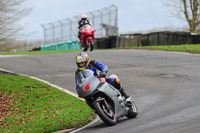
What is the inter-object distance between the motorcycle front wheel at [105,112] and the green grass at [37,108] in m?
1.35

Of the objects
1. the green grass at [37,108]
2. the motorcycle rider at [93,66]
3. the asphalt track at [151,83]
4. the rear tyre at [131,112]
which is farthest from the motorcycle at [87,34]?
the rear tyre at [131,112]

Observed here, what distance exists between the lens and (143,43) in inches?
1254

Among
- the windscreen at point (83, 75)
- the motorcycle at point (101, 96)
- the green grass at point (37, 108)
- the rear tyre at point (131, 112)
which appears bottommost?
the green grass at point (37, 108)

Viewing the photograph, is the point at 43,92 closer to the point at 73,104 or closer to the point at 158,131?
the point at 73,104

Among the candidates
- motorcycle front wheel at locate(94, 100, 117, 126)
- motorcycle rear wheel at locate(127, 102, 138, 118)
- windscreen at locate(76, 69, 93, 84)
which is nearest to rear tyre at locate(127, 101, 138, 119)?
motorcycle rear wheel at locate(127, 102, 138, 118)

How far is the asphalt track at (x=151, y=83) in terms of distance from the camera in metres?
8.43

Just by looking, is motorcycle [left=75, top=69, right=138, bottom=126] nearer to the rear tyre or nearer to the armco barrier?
the rear tyre

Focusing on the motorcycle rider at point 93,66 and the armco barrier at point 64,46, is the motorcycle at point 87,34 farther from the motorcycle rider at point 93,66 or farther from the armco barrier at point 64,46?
the motorcycle rider at point 93,66

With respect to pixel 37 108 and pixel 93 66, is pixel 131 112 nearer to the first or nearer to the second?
pixel 93 66

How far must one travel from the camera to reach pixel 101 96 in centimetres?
891

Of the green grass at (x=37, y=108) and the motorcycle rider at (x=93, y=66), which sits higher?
→ the motorcycle rider at (x=93, y=66)

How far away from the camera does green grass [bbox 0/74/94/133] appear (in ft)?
32.7

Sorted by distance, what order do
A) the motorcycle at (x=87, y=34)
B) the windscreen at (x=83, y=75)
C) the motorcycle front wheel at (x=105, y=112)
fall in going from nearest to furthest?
the motorcycle front wheel at (x=105, y=112) → the windscreen at (x=83, y=75) → the motorcycle at (x=87, y=34)

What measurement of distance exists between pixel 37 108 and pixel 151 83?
4.53m
